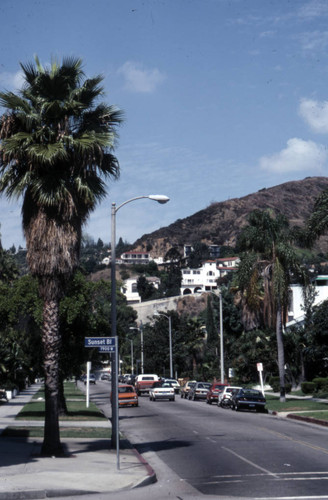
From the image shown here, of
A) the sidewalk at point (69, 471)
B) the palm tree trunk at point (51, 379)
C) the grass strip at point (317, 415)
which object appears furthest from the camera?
the grass strip at point (317, 415)

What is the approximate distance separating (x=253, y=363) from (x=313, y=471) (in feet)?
165

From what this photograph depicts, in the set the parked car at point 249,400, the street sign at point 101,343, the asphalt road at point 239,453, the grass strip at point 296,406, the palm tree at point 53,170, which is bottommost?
the asphalt road at point 239,453

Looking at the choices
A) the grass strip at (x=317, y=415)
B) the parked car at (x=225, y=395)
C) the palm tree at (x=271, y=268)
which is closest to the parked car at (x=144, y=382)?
the parked car at (x=225, y=395)

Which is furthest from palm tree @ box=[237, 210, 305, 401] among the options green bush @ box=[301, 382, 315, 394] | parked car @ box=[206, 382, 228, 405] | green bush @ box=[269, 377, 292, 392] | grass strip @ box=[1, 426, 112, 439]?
grass strip @ box=[1, 426, 112, 439]

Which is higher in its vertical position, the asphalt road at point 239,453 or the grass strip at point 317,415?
the grass strip at point 317,415

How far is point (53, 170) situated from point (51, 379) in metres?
5.46

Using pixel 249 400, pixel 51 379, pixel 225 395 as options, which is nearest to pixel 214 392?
pixel 225 395

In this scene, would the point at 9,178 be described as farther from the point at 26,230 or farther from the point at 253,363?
the point at 253,363

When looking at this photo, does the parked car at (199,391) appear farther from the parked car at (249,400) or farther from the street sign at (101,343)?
the street sign at (101,343)

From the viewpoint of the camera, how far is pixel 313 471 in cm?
1588

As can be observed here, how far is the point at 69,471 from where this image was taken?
15742mm

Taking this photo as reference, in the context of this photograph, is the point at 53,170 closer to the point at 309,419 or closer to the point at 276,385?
the point at 309,419

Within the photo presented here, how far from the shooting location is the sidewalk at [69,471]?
13.4 metres

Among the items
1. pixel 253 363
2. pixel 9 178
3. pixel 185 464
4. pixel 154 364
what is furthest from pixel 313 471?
pixel 154 364
